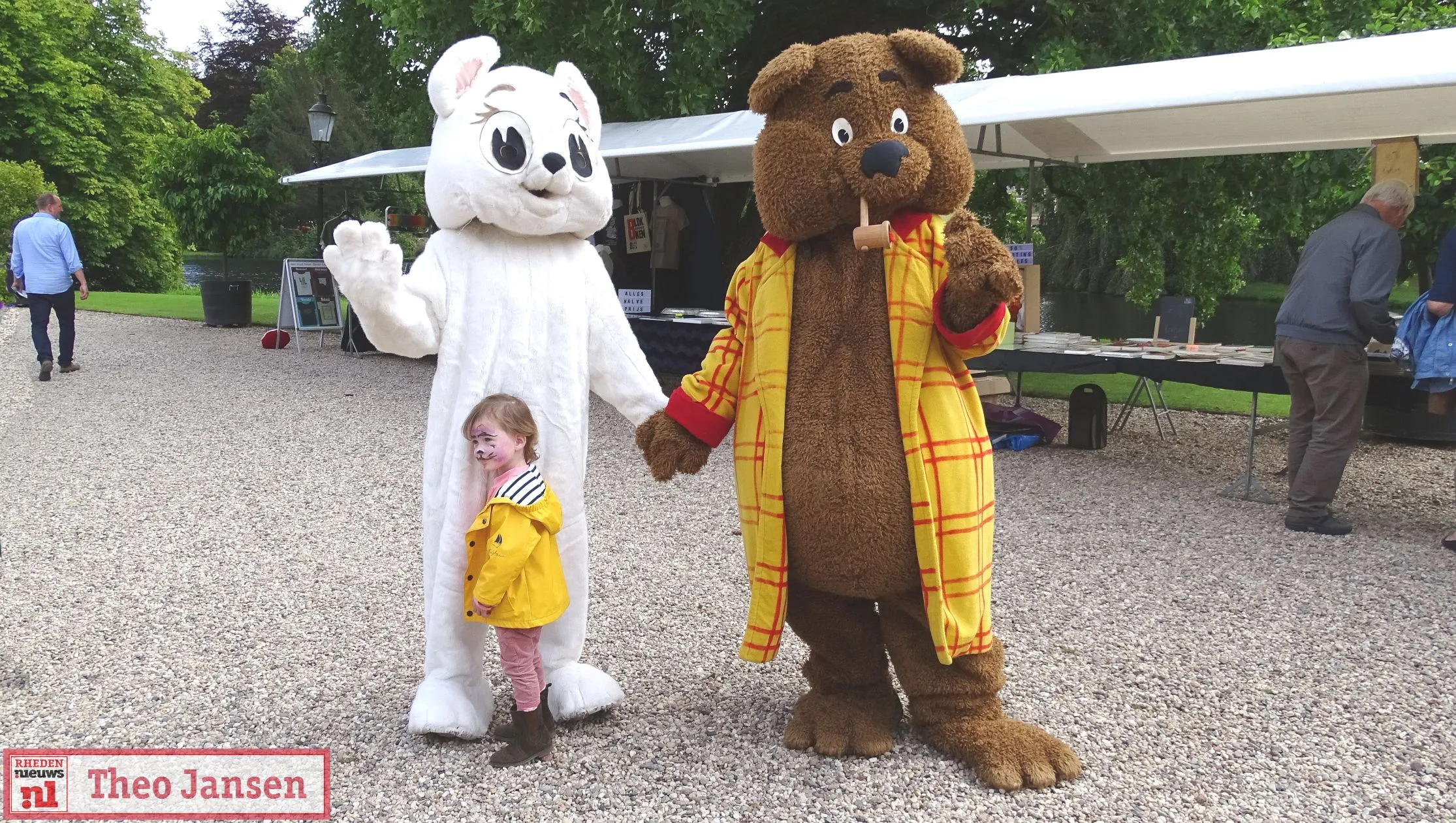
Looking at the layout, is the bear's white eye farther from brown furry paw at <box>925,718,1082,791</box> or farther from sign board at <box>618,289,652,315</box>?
sign board at <box>618,289,652,315</box>

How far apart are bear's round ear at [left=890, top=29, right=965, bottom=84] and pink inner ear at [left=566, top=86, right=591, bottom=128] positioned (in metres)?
0.95

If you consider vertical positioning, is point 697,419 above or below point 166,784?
above

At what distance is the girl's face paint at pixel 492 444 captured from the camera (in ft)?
9.12

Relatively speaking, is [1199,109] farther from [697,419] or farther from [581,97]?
[697,419]

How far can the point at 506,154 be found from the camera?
2912mm

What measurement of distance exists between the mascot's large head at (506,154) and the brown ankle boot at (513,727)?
135cm

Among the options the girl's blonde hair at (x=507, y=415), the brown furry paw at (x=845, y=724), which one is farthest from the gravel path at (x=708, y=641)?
the girl's blonde hair at (x=507, y=415)

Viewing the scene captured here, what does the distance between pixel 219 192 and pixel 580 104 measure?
14.0 metres

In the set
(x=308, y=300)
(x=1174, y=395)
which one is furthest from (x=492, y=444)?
(x=308, y=300)

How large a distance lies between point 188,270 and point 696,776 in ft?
132

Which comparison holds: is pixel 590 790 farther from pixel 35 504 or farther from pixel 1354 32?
pixel 1354 32

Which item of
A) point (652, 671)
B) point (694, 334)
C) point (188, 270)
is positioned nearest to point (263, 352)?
point (694, 334)

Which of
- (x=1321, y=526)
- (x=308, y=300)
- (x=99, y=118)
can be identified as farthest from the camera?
(x=99, y=118)

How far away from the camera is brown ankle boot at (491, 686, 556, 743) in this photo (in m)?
3.07
